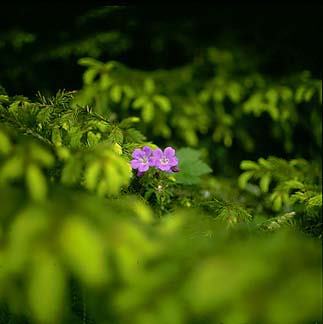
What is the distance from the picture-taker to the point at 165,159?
2.40 m

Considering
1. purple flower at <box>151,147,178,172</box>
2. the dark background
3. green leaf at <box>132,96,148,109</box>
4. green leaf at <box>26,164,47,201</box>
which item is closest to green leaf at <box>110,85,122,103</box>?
green leaf at <box>132,96,148,109</box>

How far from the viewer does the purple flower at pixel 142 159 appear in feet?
7.14

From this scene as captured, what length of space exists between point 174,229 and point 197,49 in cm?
343

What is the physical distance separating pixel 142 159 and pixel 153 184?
7.7 inches

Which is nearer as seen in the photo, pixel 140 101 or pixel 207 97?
pixel 140 101

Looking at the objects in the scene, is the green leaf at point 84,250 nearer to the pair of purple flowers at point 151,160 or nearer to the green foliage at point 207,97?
the pair of purple flowers at point 151,160

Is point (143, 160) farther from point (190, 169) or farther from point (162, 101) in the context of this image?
point (162, 101)

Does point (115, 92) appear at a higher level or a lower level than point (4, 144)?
lower

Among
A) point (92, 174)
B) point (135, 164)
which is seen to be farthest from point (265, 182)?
point (92, 174)

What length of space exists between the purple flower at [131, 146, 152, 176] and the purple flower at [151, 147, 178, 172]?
3cm

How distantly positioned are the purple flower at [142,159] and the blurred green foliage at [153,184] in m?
0.04

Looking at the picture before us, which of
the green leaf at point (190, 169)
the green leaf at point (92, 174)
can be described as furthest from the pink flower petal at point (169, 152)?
the green leaf at point (92, 174)

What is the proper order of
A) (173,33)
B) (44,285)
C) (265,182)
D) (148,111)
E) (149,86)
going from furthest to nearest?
(173,33), (149,86), (148,111), (265,182), (44,285)

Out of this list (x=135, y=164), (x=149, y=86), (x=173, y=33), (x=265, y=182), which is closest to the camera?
(x=135, y=164)
